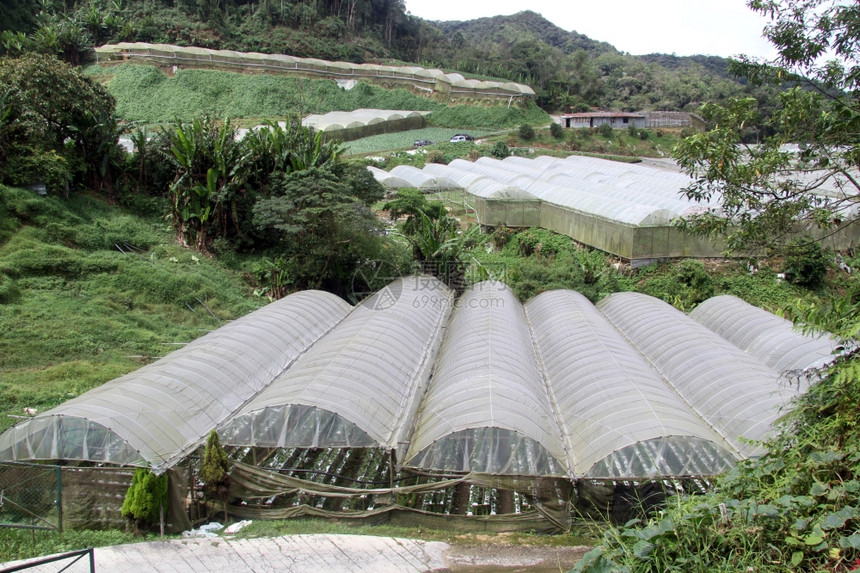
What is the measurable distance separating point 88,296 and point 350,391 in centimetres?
982

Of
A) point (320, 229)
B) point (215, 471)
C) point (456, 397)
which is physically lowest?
point (215, 471)

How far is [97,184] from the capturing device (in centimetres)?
2284

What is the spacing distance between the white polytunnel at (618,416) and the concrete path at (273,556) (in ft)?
9.27

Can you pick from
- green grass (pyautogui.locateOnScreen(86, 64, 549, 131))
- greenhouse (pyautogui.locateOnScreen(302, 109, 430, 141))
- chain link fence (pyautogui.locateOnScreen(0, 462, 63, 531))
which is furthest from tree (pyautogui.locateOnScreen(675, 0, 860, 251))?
green grass (pyautogui.locateOnScreen(86, 64, 549, 131))

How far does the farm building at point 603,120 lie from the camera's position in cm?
6316

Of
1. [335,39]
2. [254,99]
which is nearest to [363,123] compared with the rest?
[254,99]

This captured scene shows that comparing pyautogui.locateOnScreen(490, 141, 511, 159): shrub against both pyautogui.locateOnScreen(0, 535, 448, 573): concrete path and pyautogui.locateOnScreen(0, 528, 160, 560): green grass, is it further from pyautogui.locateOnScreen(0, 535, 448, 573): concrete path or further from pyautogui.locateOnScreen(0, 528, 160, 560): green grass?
pyautogui.locateOnScreen(0, 528, 160, 560): green grass

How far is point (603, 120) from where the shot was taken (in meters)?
63.4

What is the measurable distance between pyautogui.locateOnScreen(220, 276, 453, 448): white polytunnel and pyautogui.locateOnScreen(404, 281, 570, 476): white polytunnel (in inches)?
22.3

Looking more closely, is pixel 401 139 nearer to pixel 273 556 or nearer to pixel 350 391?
pixel 350 391

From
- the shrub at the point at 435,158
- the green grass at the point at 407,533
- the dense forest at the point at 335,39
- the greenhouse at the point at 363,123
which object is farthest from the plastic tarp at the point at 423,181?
the dense forest at the point at 335,39

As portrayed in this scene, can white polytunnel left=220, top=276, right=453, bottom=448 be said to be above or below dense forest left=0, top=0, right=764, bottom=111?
below

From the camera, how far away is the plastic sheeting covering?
13.0 metres

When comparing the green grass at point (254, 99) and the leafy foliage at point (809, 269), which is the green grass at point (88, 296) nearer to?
the leafy foliage at point (809, 269)
